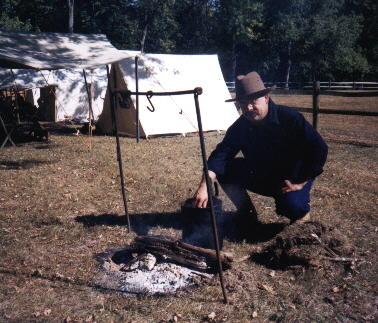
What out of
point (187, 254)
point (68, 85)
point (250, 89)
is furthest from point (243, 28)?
point (187, 254)

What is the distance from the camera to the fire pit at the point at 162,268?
12.2 ft

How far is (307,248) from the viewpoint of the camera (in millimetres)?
3916

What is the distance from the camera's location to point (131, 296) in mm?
3590

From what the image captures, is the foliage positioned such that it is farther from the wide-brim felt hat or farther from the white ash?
the white ash

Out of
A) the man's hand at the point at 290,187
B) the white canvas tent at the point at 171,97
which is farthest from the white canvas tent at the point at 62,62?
the man's hand at the point at 290,187

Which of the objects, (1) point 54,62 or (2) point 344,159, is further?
(1) point 54,62

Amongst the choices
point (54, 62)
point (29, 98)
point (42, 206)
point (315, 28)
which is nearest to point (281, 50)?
point (315, 28)

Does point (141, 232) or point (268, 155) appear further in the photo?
point (141, 232)

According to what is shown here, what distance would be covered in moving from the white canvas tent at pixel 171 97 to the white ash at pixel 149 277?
8623 mm

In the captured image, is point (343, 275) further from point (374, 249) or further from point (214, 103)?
point (214, 103)

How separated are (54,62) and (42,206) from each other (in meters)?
5.68

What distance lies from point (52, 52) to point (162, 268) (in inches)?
385

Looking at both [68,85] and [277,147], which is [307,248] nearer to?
[277,147]

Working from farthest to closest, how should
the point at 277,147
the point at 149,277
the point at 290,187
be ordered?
the point at 277,147 < the point at 290,187 < the point at 149,277
